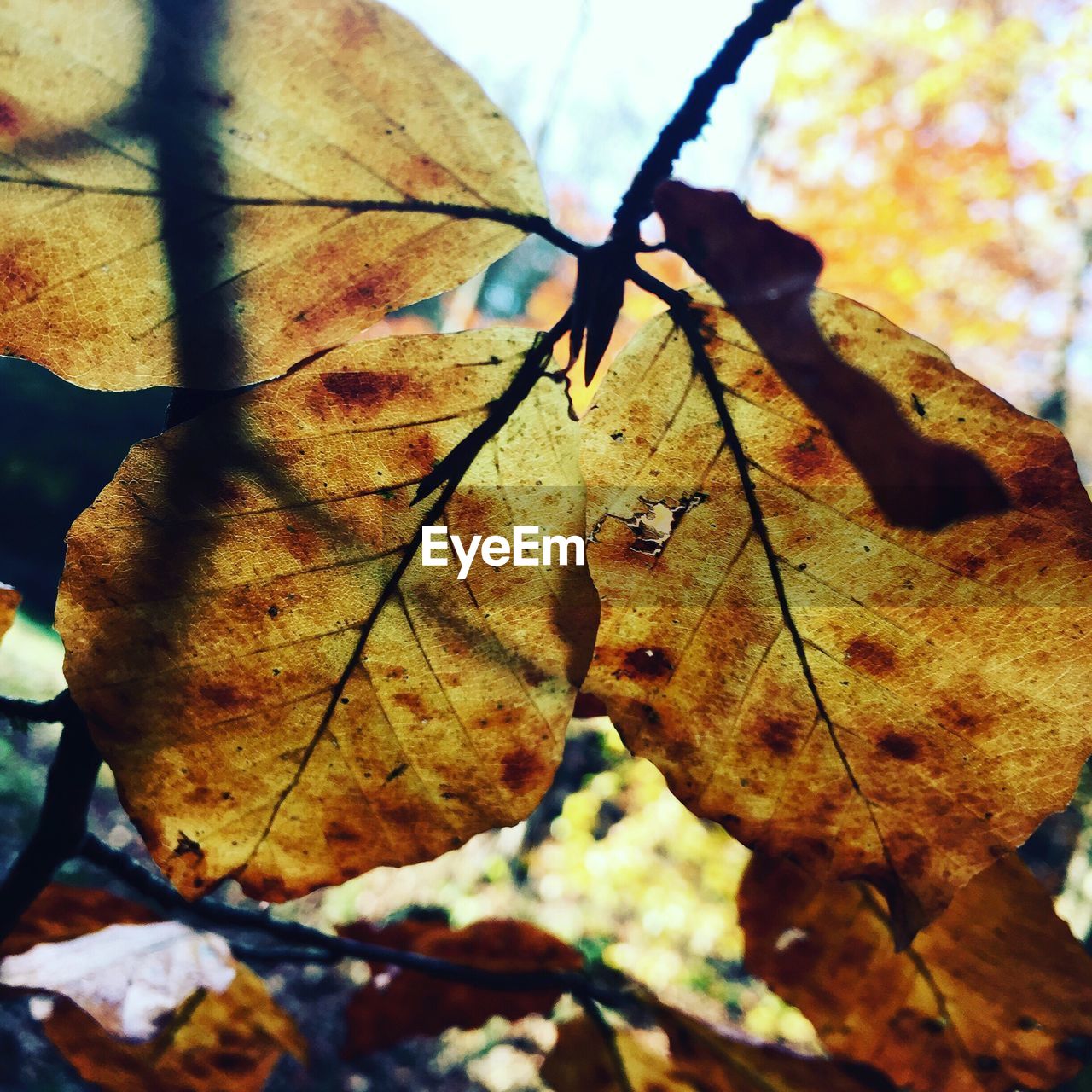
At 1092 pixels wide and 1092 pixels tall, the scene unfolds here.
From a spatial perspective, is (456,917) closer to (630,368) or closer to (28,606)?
(28,606)

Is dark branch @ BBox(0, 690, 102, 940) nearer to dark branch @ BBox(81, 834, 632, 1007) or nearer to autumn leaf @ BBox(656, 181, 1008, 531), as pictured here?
dark branch @ BBox(81, 834, 632, 1007)

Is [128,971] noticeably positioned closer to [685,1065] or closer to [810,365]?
[685,1065]

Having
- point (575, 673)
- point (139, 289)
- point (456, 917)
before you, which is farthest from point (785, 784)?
point (456, 917)

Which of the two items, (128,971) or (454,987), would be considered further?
(454,987)

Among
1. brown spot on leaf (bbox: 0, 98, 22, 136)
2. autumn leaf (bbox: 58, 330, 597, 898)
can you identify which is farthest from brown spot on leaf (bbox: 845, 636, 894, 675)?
brown spot on leaf (bbox: 0, 98, 22, 136)

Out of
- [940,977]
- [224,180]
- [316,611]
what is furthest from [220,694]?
[940,977]

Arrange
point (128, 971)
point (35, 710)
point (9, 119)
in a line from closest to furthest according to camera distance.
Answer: point (9, 119), point (35, 710), point (128, 971)
